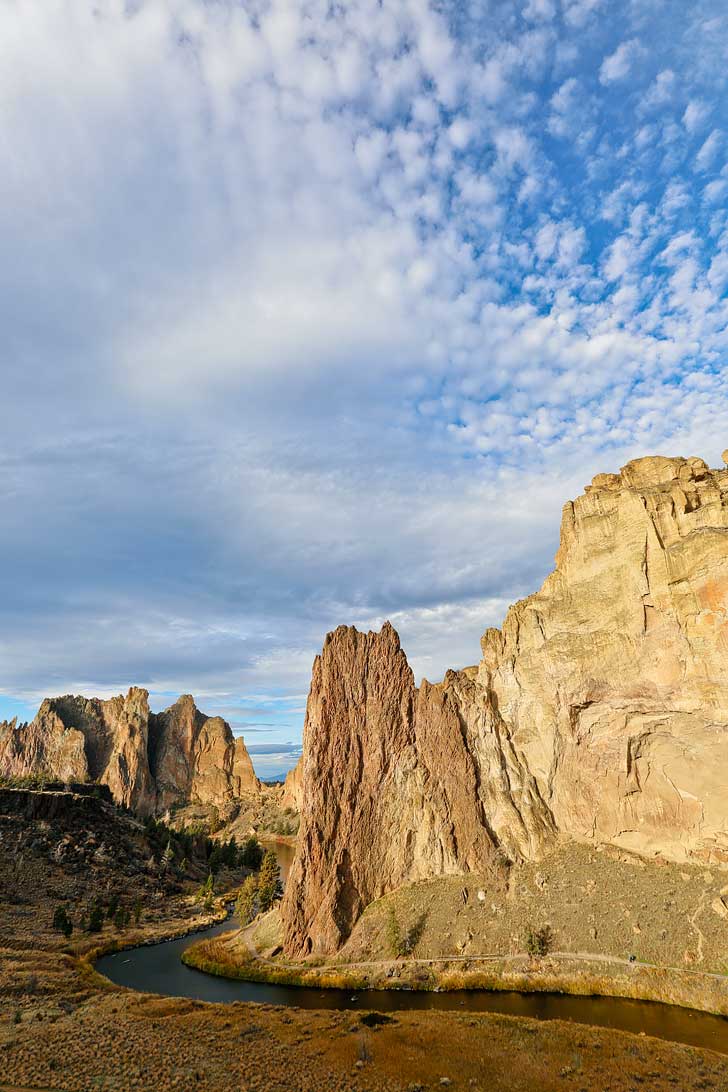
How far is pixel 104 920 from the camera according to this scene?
269ft

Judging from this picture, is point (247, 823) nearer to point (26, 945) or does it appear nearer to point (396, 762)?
point (26, 945)

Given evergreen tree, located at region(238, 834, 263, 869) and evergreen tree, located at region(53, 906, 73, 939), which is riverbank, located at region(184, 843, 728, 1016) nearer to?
evergreen tree, located at region(53, 906, 73, 939)

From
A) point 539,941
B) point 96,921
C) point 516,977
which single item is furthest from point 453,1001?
point 96,921

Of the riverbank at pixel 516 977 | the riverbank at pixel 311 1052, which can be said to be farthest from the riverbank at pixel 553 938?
the riverbank at pixel 311 1052

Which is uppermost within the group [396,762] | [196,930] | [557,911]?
[396,762]

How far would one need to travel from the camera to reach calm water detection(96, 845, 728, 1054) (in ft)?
127

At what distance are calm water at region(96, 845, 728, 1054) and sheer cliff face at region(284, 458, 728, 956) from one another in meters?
8.07

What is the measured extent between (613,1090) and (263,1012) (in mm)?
27353

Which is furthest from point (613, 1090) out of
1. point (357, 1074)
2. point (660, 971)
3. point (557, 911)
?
point (557, 911)

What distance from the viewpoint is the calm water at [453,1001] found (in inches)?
1522

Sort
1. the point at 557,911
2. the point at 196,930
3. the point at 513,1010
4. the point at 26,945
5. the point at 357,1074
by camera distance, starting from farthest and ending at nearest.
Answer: the point at 196,930
the point at 26,945
the point at 557,911
the point at 513,1010
the point at 357,1074

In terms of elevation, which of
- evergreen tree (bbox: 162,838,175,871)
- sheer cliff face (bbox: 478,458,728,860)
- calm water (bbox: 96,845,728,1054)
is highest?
sheer cliff face (bbox: 478,458,728,860)

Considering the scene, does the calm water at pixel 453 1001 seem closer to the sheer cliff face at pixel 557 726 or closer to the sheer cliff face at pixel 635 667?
the sheer cliff face at pixel 557 726

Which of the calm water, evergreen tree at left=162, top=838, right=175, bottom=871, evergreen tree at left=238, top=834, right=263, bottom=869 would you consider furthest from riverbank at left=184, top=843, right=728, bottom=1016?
evergreen tree at left=238, top=834, right=263, bottom=869
